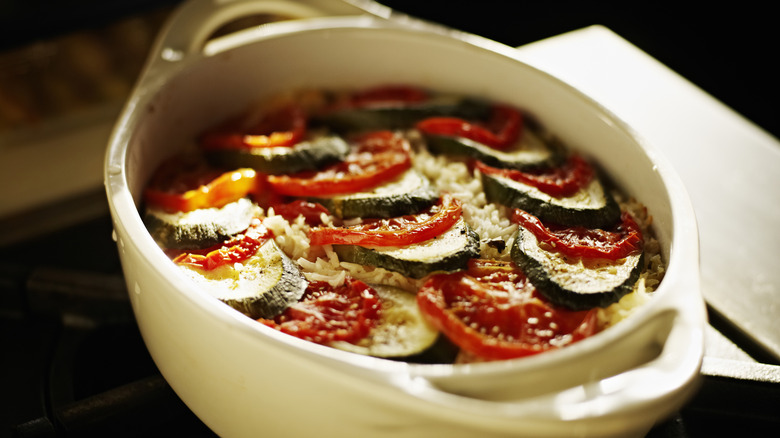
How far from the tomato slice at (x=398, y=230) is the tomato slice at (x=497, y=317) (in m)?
0.11

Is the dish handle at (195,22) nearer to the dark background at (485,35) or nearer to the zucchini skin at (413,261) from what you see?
the dark background at (485,35)

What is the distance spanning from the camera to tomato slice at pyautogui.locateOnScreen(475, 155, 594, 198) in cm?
157

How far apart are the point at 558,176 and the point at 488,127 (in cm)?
28

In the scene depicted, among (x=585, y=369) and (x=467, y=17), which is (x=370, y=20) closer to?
(x=585, y=369)

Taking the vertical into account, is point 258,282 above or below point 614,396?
below

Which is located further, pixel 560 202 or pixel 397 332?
pixel 560 202

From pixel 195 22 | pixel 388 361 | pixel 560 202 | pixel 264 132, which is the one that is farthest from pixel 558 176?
pixel 195 22

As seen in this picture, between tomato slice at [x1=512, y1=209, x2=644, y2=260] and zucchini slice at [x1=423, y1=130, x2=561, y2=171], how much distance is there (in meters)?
0.20

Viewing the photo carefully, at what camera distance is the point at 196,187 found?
5.36 ft

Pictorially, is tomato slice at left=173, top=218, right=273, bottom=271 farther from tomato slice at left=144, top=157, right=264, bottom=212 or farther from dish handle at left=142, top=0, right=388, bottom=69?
dish handle at left=142, top=0, right=388, bottom=69

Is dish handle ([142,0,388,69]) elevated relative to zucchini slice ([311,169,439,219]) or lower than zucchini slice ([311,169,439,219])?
elevated

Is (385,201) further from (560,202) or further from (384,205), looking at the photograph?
(560,202)

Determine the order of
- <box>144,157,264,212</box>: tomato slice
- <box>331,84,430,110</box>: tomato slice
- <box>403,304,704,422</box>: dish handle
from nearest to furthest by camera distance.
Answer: <box>403,304,704,422</box>: dish handle → <box>144,157,264,212</box>: tomato slice → <box>331,84,430,110</box>: tomato slice

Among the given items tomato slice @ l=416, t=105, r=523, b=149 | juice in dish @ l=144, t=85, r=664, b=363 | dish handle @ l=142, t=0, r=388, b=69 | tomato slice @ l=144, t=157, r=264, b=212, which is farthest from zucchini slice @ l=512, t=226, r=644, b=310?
dish handle @ l=142, t=0, r=388, b=69
